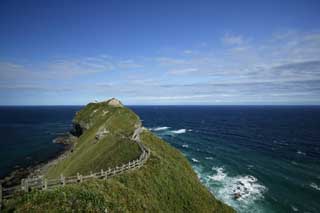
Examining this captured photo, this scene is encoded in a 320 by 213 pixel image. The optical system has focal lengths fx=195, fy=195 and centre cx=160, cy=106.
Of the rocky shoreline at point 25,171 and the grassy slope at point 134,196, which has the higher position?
the grassy slope at point 134,196

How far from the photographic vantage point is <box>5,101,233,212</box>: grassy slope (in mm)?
15438

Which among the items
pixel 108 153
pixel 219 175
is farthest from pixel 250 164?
pixel 108 153

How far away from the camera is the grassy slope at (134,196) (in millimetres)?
15438

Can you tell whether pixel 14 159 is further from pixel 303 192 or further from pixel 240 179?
pixel 303 192

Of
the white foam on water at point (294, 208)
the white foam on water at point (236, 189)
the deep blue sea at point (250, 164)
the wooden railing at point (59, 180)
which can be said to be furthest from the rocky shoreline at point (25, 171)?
the white foam on water at point (294, 208)

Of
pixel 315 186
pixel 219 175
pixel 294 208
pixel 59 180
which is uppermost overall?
pixel 59 180

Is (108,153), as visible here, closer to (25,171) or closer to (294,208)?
(25,171)

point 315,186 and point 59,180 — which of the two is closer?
point 59,180

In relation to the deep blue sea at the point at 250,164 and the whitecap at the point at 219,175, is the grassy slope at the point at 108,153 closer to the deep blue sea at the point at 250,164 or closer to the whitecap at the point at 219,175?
the deep blue sea at the point at 250,164

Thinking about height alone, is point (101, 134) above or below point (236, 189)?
above

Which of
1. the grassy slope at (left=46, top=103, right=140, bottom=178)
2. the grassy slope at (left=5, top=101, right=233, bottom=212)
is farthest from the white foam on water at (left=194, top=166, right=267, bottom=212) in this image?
the grassy slope at (left=46, top=103, right=140, bottom=178)

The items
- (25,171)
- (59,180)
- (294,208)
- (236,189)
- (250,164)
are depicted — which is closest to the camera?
(59,180)

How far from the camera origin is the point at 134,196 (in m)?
20.5

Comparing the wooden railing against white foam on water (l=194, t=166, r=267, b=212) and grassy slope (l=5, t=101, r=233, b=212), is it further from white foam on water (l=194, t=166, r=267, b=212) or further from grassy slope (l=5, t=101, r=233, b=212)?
white foam on water (l=194, t=166, r=267, b=212)
